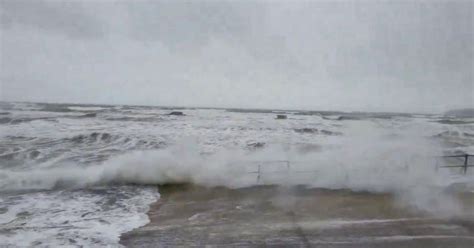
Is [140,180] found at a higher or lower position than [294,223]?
lower

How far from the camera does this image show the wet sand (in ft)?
21.9

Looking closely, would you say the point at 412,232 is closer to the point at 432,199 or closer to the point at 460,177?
the point at 432,199

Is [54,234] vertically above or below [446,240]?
below

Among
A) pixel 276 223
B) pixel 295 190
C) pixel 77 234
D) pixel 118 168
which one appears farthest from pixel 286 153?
pixel 77 234

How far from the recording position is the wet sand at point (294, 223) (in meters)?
6.66

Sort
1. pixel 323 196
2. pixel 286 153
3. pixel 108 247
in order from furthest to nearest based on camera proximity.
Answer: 1. pixel 286 153
2. pixel 323 196
3. pixel 108 247

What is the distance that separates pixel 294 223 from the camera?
777cm

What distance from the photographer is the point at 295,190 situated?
11.3 meters

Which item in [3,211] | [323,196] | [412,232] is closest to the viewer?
[412,232]

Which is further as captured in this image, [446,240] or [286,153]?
[286,153]

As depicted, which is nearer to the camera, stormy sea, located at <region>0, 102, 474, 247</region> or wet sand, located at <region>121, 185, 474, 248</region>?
wet sand, located at <region>121, 185, 474, 248</region>

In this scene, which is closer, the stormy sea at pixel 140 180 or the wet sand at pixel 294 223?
the wet sand at pixel 294 223

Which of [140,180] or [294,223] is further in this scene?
[140,180]

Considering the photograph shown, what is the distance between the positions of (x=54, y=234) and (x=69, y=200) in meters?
3.14
